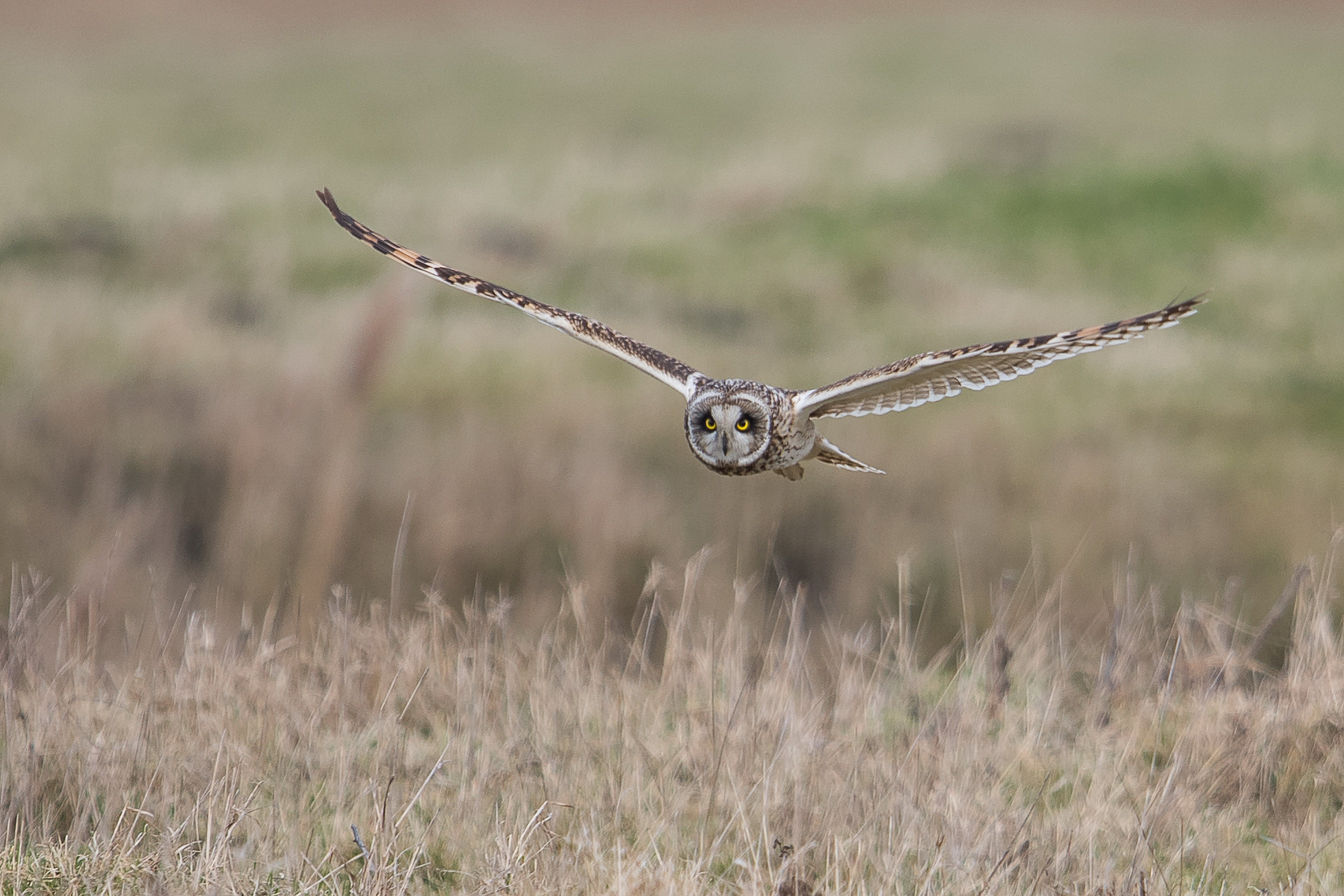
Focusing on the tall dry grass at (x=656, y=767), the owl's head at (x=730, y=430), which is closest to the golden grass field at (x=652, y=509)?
the tall dry grass at (x=656, y=767)

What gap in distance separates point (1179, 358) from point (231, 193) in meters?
14.1

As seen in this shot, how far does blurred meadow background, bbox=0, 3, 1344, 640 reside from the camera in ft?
37.2

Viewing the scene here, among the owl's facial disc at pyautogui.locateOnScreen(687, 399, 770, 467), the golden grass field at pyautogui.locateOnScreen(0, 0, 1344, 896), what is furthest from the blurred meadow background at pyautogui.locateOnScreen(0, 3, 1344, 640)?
the owl's facial disc at pyautogui.locateOnScreen(687, 399, 770, 467)

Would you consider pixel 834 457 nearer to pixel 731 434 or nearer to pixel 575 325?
pixel 731 434

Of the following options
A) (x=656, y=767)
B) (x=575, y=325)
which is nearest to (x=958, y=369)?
(x=575, y=325)

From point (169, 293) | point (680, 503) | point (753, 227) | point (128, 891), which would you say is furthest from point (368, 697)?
point (753, 227)

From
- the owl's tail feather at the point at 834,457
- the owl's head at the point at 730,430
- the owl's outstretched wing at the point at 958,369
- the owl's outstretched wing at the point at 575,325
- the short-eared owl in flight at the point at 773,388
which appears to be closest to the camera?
the owl's outstretched wing at the point at 958,369

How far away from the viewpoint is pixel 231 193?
2120 centimetres

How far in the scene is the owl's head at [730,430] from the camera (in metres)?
4.39

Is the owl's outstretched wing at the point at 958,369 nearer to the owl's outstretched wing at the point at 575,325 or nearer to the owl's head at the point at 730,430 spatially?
the owl's head at the point at 730,430

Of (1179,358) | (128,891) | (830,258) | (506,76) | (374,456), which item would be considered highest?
(506,76)

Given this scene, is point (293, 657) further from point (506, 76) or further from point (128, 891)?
point (506, 76)

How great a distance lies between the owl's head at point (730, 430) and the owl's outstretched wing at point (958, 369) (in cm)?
14

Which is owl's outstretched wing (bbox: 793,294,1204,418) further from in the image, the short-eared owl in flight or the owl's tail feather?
the owl's tail feather
